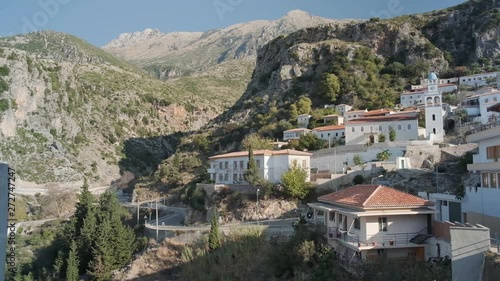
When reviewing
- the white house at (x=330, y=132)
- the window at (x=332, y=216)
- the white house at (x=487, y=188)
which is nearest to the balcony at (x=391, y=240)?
the white house at (x=487, y=188)

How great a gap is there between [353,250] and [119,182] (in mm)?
65687

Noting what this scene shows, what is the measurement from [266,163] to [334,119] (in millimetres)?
18472

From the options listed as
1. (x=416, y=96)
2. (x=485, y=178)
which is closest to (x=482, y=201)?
(x=485, y=178)

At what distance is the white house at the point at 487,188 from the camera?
67.6 ft

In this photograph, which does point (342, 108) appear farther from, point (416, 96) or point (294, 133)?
point (294, 133)

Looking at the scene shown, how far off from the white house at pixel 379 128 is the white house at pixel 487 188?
23.5m

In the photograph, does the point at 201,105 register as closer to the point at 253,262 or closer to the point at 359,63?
the point at 359,63

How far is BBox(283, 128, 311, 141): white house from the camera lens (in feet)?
180

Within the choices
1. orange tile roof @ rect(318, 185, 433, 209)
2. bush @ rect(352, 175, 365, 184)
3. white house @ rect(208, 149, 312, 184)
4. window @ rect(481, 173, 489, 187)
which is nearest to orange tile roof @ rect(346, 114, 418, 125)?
white house @ rect(208, 149, 312, 184)

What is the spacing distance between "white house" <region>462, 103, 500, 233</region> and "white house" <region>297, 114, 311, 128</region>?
121ft

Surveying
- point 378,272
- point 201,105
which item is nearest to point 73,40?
point 201,105

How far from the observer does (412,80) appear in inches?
2876

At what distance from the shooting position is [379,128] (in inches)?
1898

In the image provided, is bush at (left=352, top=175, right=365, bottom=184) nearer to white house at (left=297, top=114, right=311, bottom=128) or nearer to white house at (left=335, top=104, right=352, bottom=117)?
white house at (left=297, top=114, right=311, bottom=128)
